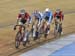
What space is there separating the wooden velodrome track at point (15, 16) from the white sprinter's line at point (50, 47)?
0.50 meters

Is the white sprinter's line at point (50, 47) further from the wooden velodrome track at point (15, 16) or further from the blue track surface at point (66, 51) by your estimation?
the wooden velodrome track at point (15, 16)

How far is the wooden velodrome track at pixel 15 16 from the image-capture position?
62.3ft

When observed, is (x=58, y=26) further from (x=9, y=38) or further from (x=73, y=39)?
(x=9, y=38)

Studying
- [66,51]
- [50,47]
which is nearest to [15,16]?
[50,47]

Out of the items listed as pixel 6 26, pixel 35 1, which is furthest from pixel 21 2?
pixel 6 26

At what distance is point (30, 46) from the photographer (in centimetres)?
1925

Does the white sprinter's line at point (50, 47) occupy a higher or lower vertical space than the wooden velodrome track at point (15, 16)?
lower

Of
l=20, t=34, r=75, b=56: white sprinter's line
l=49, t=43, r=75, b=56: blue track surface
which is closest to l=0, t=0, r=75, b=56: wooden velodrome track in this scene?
l=20, t=34, r=75, b=56: white sprinter's line

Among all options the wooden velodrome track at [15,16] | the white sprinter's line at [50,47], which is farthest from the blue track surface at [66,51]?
the wooden velodrome track at [15,16]

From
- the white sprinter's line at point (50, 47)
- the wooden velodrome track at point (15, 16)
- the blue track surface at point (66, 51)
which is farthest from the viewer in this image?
the wooden velodrome track at point (15, 16)

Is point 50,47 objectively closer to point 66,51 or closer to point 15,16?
point 66,51

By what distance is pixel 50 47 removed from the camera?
754 inches

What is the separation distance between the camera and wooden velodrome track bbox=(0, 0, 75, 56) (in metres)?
19.0

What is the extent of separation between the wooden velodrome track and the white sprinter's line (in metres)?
0.50
